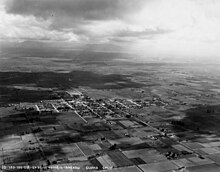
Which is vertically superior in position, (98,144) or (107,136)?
(107,136)

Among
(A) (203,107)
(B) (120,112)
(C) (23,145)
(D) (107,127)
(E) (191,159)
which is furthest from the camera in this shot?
(A) (203,107)

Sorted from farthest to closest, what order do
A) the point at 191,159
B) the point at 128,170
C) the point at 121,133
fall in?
the point at 121,133 → the point at 191,159 → the point at 128,170

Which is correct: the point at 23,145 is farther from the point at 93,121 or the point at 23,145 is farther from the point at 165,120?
the point at 165,120

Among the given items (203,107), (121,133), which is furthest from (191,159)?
(203,107)

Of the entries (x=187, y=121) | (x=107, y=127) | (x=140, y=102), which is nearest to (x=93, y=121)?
(x=107, y=127)

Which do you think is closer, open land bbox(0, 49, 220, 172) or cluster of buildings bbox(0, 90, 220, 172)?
cluster of buildings bbox(0, 90, 220, 172)

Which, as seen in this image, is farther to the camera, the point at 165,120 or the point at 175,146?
the point at 165,120

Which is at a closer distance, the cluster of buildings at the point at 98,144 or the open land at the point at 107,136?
the cluster of buildings at the point at 98,144

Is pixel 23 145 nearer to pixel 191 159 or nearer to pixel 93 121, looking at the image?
pixel 93 121

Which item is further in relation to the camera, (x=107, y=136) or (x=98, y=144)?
(x=107, y=136)
